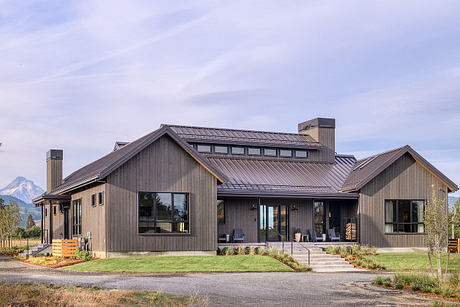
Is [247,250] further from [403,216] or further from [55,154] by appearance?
[55,154]

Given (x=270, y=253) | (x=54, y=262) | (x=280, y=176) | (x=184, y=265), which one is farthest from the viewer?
(x=280, y=176)

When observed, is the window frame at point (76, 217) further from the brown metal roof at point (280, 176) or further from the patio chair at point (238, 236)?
the patio chair at point (238, 236)

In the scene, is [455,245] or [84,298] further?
[455,245]

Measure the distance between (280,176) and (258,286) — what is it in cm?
1598

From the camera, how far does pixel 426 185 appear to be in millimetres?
30781

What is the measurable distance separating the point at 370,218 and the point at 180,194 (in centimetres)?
1059

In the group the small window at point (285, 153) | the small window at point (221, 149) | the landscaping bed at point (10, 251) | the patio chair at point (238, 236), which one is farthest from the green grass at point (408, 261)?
the landscaping bed at point (10, 251)

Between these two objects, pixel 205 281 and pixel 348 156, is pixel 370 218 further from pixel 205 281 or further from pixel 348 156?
pixel 205 281

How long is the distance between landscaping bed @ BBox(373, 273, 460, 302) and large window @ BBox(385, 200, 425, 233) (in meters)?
Answer: 13.2

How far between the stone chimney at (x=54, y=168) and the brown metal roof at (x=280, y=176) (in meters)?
9.98

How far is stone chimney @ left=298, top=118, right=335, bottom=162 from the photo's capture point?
36125 millimetres

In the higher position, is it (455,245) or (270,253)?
(270,253)

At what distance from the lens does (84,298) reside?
1230cm

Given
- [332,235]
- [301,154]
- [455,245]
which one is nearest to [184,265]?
[332,235]
